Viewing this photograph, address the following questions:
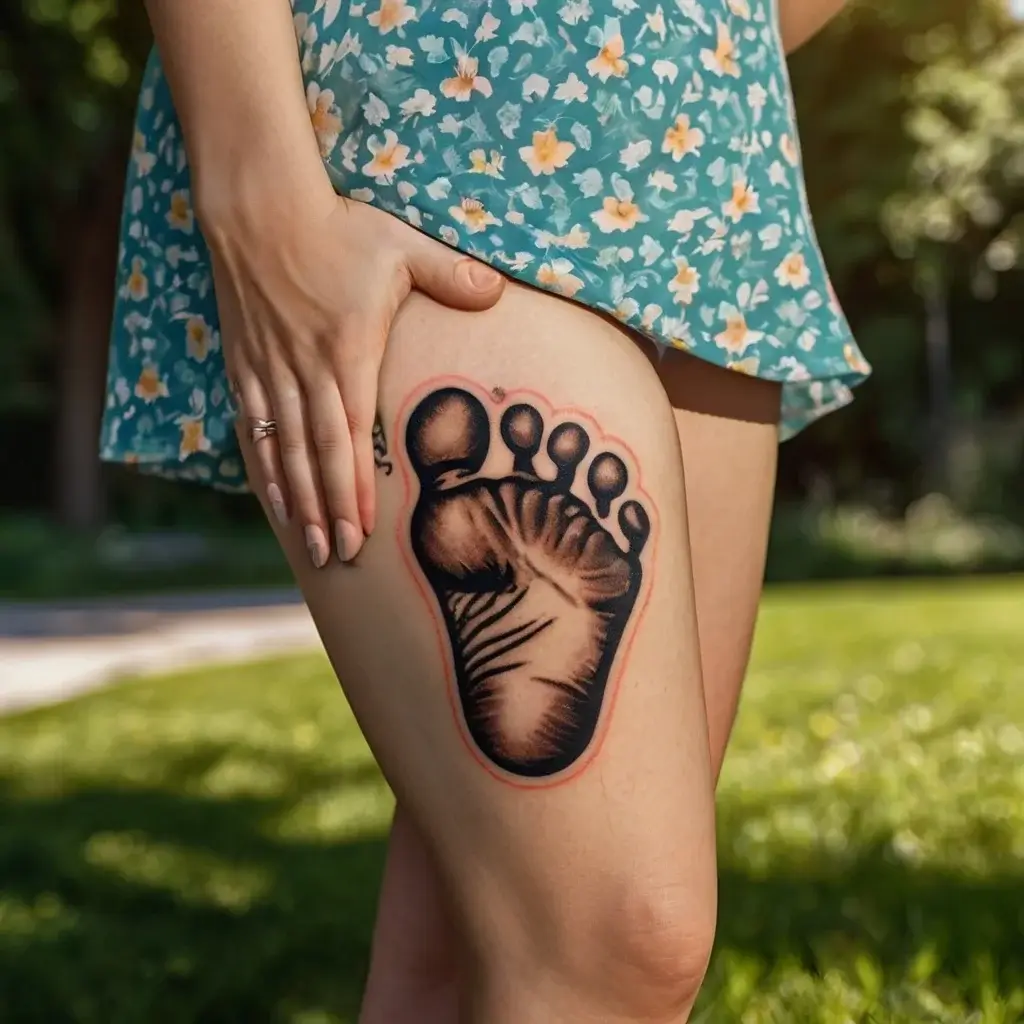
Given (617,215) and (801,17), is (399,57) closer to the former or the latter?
(617,215)

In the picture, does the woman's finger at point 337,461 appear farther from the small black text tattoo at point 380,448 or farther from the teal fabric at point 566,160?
the teal fabric at point 566,160

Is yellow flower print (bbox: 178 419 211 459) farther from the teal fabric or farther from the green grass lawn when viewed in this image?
the green grass lawn

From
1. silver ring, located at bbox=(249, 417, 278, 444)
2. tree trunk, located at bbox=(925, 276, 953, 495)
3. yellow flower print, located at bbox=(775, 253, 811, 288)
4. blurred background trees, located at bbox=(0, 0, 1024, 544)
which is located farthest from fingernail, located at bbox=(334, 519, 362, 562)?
tree trunk, located at bbox=(925, 276, 953, 495)

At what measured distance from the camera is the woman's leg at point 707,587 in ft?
5.09

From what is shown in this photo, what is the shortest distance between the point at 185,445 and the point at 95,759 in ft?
16.6

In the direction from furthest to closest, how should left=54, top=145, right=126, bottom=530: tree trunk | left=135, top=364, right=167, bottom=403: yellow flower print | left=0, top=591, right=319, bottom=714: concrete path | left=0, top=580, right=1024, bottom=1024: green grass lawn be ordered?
left=54, top=145, right=126, bottom=530: tree trunk → left=0, top=591, right=319, bottom=714: concrete path → left=0, top=580, right=1024, bottom=1024: green grass lawn → left=135, top=364, right=167, bottom=403: yellow flower print

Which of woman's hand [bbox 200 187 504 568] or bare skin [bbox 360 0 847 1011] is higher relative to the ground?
woman's hand [bbox 200 187 504 568]

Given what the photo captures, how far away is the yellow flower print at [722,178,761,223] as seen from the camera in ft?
4.66

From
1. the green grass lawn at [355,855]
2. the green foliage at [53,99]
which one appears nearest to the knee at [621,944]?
the green grass lawn at [355,855]

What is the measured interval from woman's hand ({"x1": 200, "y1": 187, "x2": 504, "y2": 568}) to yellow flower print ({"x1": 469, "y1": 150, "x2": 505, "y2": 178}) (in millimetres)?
83

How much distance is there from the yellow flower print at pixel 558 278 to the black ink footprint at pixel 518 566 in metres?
0.11

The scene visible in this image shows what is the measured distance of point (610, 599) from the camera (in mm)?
1244

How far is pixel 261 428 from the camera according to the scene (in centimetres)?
133

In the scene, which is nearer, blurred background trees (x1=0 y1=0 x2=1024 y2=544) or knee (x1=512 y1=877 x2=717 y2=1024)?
knee (x1=512 y1=877 x2=717 y2=1024)
